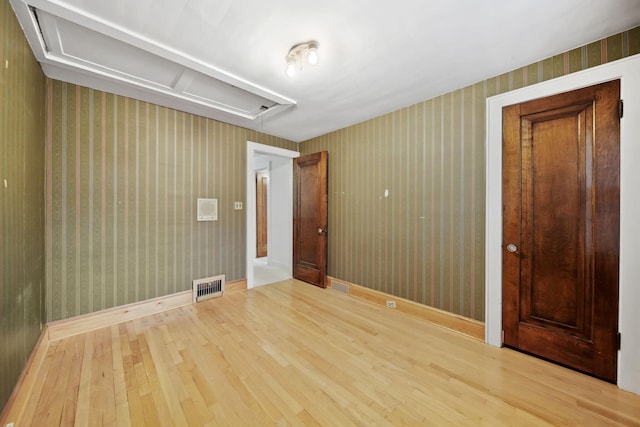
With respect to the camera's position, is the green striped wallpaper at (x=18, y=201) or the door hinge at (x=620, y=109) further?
the door hinge at (x=620, y=109)

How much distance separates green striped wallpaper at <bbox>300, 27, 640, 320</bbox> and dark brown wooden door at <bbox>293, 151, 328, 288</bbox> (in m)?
0.29

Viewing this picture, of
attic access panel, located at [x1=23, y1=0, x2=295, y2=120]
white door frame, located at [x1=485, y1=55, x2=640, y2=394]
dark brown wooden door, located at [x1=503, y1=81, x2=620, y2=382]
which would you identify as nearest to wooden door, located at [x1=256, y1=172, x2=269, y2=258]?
A: attic access panel, located at [x1=23, y1=0, x2=295, y2=120]

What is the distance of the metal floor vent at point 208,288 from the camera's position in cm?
309

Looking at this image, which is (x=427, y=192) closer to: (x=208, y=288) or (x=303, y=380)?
(x=303, y=380)

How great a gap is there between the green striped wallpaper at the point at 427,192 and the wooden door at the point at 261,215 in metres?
2.90

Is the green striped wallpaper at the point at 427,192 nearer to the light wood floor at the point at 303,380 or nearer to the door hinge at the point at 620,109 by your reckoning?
the door hinge at the point at 620,109

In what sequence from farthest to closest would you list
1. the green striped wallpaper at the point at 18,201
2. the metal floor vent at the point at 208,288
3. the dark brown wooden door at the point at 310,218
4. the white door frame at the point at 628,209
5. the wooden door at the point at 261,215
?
the wooden door at the point at 261,215 → the dark brown wooden door at the point at 310,218 → the metal floor vent at the point at 208,288 → the white door frame at the point at 628,209 → the green striped wallpaper at the point at 18,201

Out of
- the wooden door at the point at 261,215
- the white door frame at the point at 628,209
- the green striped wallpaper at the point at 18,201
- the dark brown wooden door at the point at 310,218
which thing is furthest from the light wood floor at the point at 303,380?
the wooden door at the point at 261,215

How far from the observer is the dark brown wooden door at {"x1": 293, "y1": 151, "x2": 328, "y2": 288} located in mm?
3764

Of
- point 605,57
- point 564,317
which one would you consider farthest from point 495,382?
point 605,57

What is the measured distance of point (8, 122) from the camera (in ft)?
4.50

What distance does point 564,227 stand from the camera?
185cm

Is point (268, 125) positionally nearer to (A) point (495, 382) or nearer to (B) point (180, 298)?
(B) point (180, 298)

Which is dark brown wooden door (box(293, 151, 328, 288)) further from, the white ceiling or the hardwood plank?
the white ceiling
